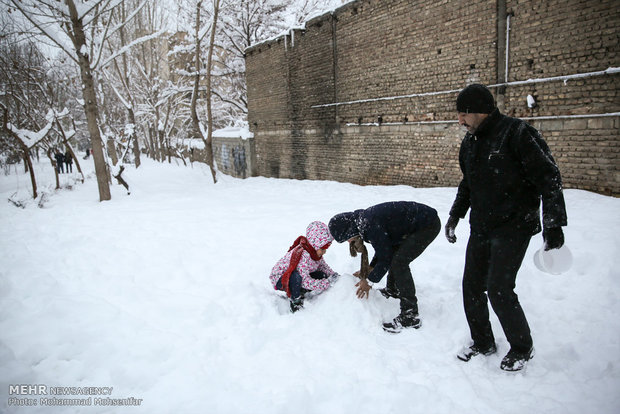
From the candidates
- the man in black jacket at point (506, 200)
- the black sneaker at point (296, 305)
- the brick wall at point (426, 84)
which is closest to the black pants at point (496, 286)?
the man in black jacket at point (506, 200)

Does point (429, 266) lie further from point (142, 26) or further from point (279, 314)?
point (142, 26)

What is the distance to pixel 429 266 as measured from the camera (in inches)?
180

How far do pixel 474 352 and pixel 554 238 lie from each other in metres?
1.17

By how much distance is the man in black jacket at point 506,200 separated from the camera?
2.33 m

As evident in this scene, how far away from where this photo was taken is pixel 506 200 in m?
2.49

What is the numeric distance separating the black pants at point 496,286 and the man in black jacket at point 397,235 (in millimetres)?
534

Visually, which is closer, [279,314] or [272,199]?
[279,314]

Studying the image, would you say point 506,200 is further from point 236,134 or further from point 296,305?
point 236,134

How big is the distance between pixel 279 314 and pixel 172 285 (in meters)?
1.65

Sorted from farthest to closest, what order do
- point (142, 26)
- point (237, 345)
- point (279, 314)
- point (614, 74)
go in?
1. point (142, 26)
2. point (614, 74)
3. point (279, 314)
4. point (237, 345)

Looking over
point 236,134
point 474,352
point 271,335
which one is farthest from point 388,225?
point 236,134

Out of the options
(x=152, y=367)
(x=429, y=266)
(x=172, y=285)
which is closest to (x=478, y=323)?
(x=429, y=266)

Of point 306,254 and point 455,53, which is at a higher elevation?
point 455,53

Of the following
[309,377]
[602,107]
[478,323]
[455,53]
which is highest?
[455,53]
